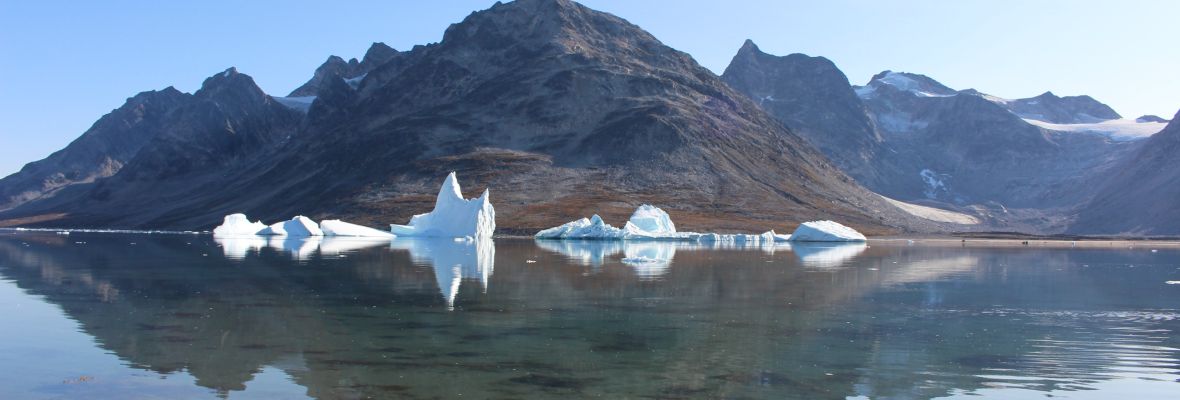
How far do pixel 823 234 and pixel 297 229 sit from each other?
2949 inches

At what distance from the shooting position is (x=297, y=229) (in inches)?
5463

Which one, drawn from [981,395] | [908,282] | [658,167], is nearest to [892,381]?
[981,395]

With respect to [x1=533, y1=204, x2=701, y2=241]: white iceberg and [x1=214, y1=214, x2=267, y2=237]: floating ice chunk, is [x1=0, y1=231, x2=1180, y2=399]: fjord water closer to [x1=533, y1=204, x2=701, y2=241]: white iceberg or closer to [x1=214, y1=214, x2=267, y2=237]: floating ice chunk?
[x1=533, y1=204, x2=701, y2=241]: white iceberg

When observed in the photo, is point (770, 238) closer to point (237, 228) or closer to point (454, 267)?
point (454, 267)

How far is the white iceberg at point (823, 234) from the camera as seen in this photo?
125 metres

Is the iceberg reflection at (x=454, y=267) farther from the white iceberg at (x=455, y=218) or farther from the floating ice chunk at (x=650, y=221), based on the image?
the floating ice chunk at (x=650, y=221)

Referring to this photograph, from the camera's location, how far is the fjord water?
2227 centimetres

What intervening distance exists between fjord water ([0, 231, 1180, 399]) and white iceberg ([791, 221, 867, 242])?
223ft

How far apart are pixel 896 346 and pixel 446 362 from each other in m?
13.8

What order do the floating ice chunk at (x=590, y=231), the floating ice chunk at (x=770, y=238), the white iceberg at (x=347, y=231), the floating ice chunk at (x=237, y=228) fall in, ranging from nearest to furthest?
the floating ice chunk at (x=590, y=231), the floating ice chunk at (x=770, y=238), the white iceberg at (x=347, y=231), the floating ice chunk at (x=237, y=228)

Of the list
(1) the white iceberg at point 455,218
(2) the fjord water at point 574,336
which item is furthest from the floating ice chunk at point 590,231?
(2) the fjord water at point 574,336

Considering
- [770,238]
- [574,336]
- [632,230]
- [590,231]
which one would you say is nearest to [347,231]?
[590,231]

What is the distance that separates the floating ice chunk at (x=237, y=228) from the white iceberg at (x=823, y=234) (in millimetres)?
79167

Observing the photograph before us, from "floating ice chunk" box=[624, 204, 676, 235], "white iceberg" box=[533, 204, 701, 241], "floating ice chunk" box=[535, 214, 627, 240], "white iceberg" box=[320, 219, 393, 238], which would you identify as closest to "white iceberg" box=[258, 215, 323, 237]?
"white iceberg" box=[320, 219, 393, 238]
